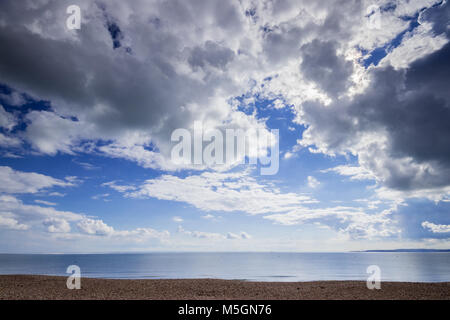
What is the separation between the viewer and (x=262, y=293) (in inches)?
779
